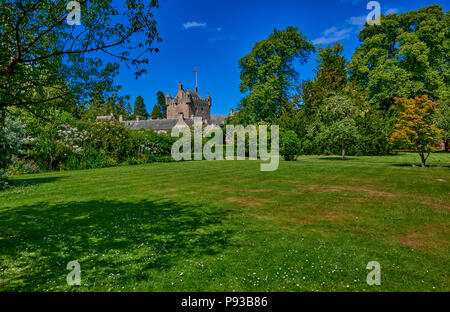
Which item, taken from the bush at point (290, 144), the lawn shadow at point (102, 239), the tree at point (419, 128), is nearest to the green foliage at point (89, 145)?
the lawn shadow at point (102, 239)

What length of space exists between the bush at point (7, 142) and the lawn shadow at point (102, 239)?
4480 mm

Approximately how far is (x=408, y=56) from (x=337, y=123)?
20470mm

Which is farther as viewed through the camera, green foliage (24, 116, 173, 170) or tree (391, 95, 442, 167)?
green foliage (24, 116, 173, 170)

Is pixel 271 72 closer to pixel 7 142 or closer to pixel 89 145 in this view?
pixel 89 145

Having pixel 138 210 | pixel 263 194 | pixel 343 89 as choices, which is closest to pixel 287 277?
pixel 138 210

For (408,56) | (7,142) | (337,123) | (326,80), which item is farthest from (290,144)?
(408,56)

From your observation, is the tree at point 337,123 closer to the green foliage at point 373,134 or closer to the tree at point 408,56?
the green foliage at point 373,134

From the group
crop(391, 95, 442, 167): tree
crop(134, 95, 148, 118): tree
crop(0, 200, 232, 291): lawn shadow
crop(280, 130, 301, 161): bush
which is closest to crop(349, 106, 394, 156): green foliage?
crop(280, 130, 301, 161): bush

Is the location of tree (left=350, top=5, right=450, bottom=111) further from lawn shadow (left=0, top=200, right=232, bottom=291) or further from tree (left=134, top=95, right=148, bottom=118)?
tree (left=134, top=95, right=148, bottom=118)

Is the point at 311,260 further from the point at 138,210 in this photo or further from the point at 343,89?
the point at 343,89

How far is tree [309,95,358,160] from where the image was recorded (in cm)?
2280

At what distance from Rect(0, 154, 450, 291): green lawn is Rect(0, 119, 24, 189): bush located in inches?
63.6

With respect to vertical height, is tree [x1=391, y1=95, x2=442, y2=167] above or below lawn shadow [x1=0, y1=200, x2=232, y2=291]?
above

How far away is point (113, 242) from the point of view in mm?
5051
